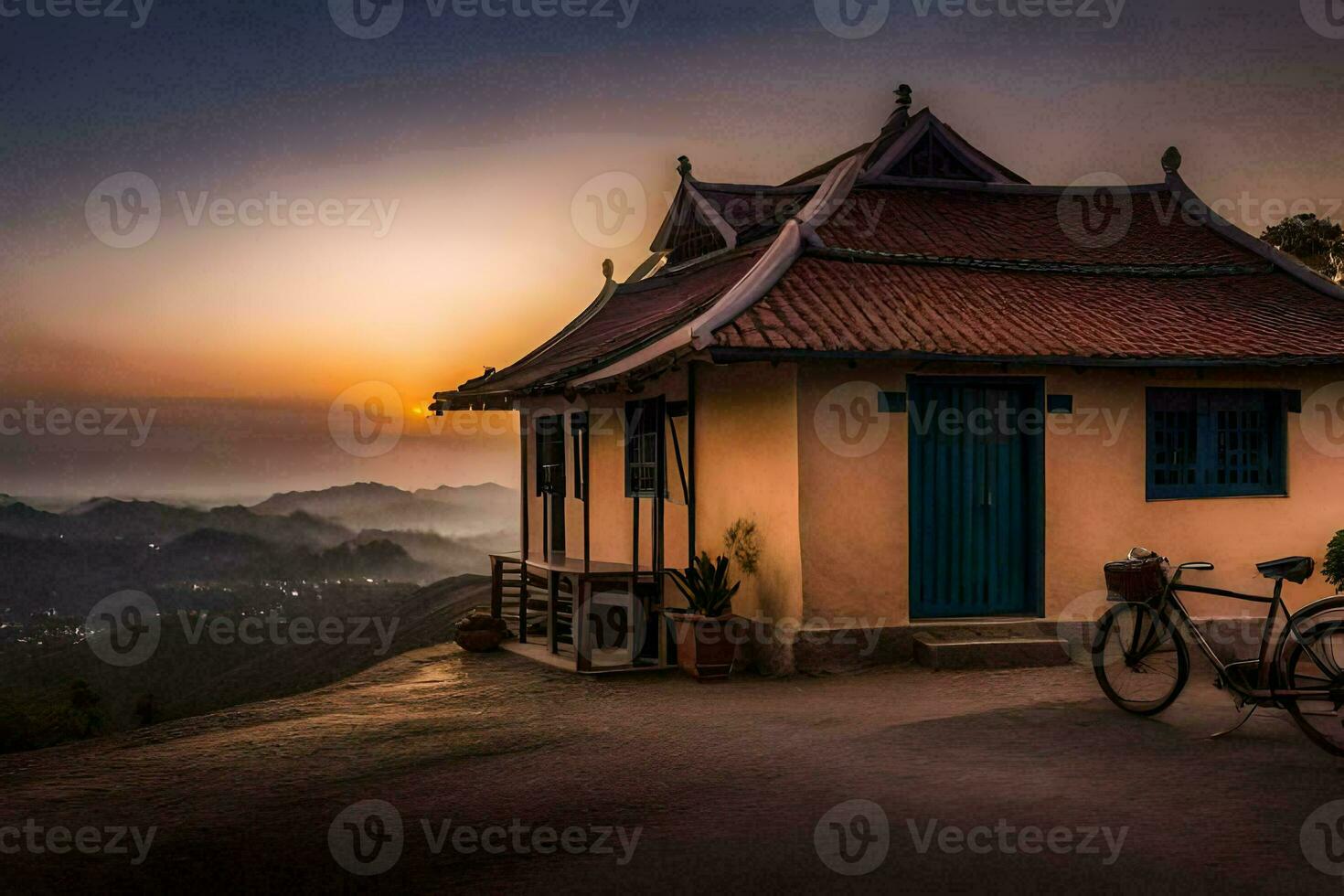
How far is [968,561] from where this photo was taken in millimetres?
11953

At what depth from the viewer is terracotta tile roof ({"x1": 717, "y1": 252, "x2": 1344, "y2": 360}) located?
1103cm

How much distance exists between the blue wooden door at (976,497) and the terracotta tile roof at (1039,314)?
69cm

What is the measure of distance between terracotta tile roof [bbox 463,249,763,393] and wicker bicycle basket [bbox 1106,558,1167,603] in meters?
5.27

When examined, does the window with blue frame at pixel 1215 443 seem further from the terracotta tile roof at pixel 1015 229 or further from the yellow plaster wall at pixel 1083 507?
the terracotta tile roof at pixel 1015 229

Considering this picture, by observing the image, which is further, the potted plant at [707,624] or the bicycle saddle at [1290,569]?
the potted plant at [707,624]

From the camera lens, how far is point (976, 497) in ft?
39.3

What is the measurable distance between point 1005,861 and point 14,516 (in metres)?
68.8

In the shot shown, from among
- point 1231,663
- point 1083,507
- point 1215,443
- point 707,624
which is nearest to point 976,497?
point 1083,507

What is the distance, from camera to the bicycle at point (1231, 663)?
742 centimetres

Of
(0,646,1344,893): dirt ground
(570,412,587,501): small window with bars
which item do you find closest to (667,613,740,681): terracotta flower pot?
(0,646,1344,893): dirt ground

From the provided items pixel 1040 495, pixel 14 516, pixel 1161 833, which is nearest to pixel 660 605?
pixel 1040 495

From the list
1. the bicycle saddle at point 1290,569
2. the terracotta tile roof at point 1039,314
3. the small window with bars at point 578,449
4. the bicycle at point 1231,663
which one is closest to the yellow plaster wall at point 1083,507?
the terracotta tile roof at point 1039,314

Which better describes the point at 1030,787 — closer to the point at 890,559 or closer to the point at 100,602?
the point at 890,559

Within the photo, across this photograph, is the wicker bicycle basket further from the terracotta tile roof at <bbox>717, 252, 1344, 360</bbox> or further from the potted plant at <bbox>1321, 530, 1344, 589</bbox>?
the potted plant at <bbox>1321, 530, 1344, 589</bbox>
